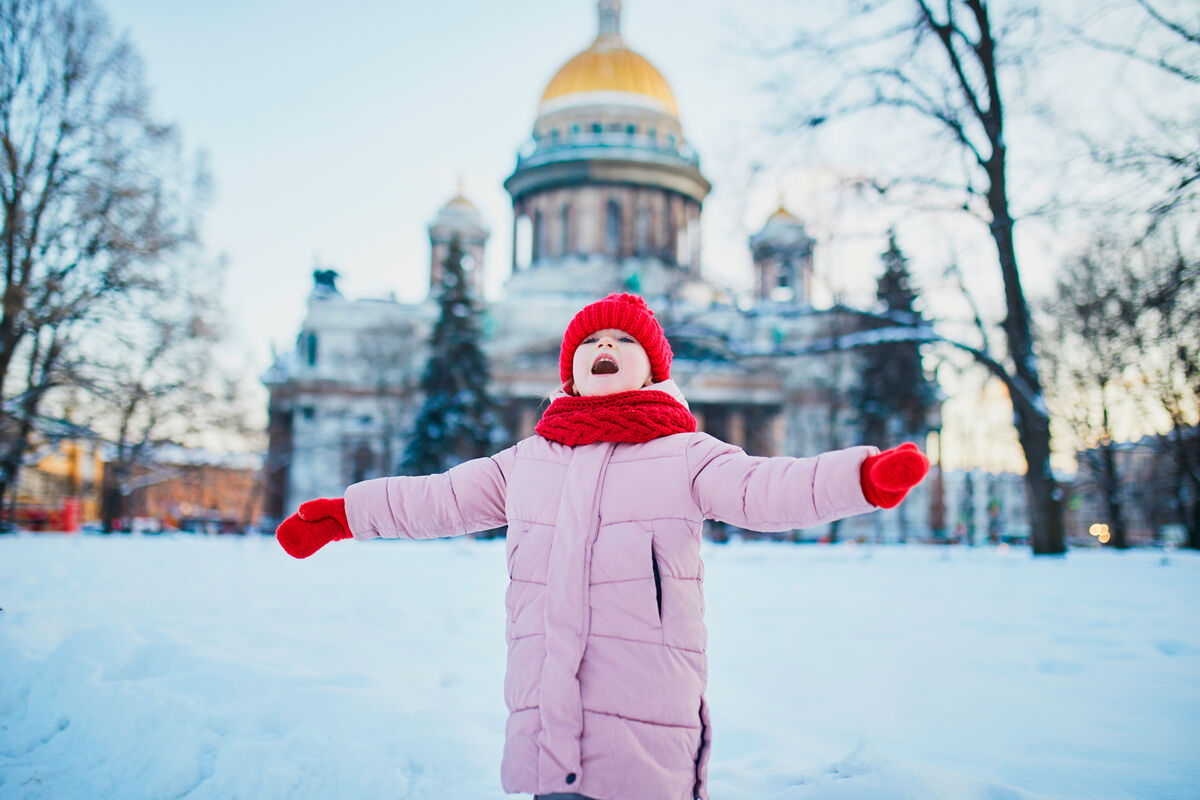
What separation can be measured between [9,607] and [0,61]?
515 cm

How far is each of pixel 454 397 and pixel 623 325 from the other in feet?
86.7

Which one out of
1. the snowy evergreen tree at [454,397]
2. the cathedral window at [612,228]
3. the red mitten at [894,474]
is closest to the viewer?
the red mitten at [894,474]

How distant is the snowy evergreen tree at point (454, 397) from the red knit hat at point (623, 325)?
2518cm

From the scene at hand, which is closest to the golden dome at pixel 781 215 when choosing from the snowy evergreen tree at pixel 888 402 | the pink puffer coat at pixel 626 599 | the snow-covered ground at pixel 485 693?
the snowy evergreen tree at pixel 888 402

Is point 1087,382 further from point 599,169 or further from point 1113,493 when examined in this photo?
point 599,169

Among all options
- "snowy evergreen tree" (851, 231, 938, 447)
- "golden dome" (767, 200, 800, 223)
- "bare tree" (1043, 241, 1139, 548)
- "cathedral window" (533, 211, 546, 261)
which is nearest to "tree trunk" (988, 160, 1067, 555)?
"bare tree" (1043, 241, 1139, 548)

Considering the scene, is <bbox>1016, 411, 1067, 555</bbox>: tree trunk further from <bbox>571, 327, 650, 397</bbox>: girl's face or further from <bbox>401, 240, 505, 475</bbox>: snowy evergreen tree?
<bbox>401, 240, 505, 475</bbox>: snowy evergreen tree

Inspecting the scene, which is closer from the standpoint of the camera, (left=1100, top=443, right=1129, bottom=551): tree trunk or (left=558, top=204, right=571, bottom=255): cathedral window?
(left=1100, top=443, right=1129, bottom=551): tree trunk

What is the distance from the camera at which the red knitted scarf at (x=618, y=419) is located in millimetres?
2150

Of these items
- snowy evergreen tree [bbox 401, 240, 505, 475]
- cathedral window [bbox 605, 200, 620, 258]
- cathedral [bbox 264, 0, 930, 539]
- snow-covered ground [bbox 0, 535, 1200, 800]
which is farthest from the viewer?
cathedral window [bbox 605, 200, 620, 258]

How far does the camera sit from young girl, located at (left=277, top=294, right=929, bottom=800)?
1906 millimetres

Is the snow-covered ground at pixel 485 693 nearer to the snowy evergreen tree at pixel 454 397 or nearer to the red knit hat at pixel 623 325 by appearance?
Result: the red knit hat at pixel 623 325

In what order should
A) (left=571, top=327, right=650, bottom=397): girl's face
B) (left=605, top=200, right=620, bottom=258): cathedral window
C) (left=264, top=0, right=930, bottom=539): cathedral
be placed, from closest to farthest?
(left=571, top=327, right=650, bottom=397): girl's face, (left=264, top=0, right=930, bottom=539): cathedral, (left=605, top=200, right=620, bottom=258): cathedral window

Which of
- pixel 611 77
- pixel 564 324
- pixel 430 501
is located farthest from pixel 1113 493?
pixel 611 77
